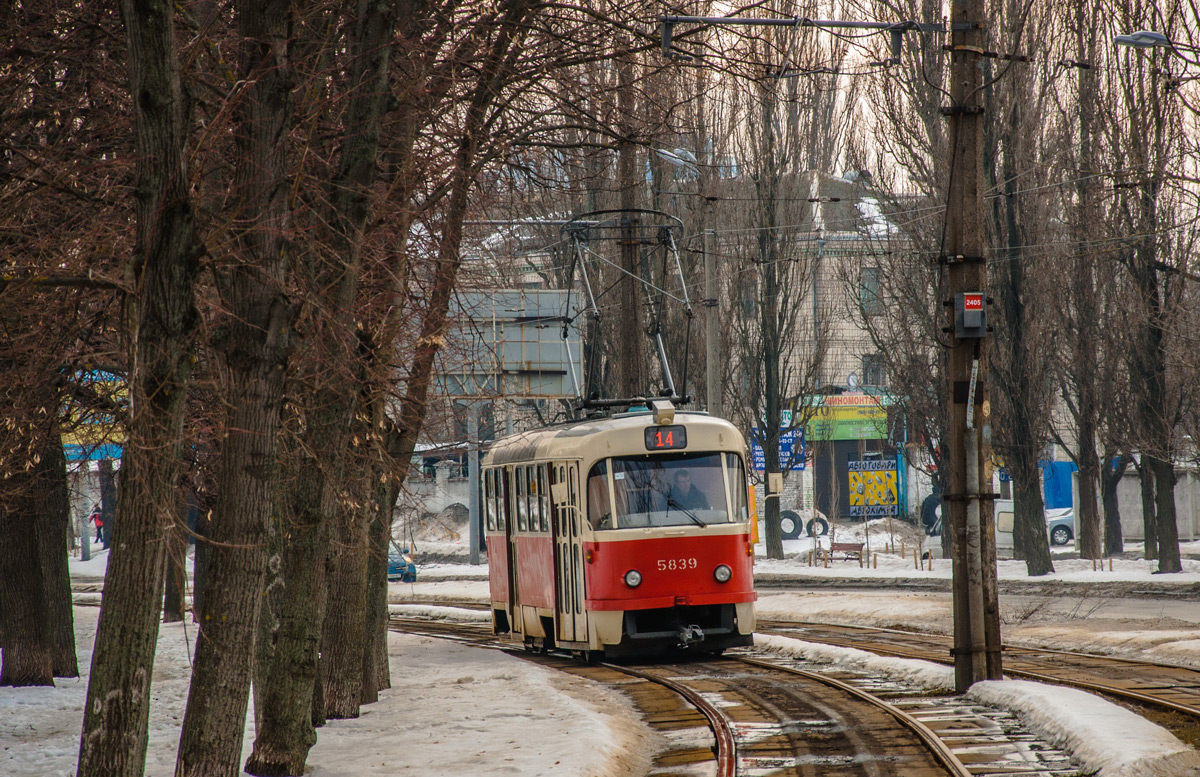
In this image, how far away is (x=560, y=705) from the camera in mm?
12531

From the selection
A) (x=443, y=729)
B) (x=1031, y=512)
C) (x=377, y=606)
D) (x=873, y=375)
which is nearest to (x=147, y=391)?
(x=443, y=729)

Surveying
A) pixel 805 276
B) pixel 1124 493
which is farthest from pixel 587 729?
pixel 1124 493

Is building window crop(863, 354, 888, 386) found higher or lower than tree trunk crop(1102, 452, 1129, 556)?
higher

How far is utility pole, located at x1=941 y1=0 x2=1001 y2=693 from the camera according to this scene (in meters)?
12.4

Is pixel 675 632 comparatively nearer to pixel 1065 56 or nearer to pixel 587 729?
pixel 587 729

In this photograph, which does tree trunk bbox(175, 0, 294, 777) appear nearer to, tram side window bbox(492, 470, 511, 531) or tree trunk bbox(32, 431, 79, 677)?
tree trunk bbox(32, 431, 79, 677)

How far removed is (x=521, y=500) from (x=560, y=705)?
5917 millimetres

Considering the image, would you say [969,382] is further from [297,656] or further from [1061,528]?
[1061,528]

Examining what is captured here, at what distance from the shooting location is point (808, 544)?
4856 centimetres

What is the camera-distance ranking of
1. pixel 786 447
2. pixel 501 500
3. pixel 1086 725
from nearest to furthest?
pixel 1086 725 → pixel 501 500 → pixel 786 447

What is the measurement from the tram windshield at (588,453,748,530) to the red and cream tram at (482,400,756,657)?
0.01 meters

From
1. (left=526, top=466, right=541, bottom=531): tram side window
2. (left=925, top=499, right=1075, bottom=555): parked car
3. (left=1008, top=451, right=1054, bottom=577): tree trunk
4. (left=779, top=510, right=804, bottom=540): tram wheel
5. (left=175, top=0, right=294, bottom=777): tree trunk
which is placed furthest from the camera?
(left=779, top=510, right=804, bottom=540): tram wheel

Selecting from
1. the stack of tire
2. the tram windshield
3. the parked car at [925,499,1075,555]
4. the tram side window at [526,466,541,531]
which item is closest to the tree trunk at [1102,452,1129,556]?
the parked car at [925,499,1075,555]

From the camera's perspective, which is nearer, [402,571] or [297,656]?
[297,656]
